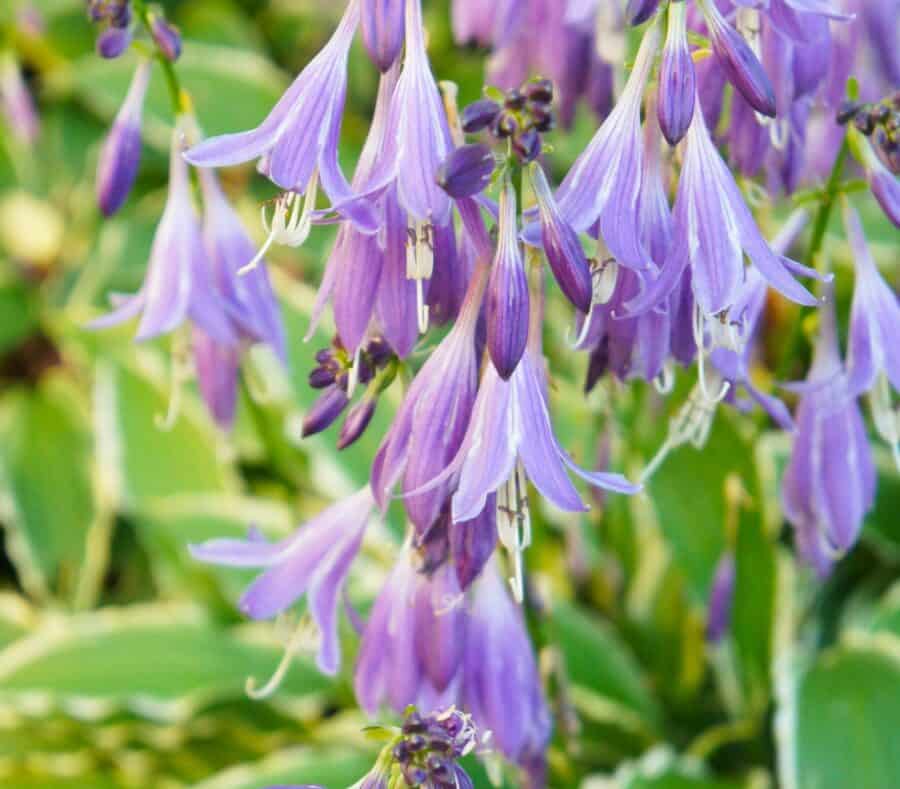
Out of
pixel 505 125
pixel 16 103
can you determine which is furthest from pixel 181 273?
pixel 16 103

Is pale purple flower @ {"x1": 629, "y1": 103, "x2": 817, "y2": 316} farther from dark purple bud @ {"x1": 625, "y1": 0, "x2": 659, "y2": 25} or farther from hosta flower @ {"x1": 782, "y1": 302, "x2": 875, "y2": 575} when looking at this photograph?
hosta flower @ {"x1": 782, "y1": 302, "x2": 875, "y2": 575}

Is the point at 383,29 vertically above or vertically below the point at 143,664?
above

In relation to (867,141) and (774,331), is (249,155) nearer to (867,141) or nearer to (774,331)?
(867,141)

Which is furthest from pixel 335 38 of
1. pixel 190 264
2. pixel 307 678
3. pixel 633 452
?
pixel 307 678

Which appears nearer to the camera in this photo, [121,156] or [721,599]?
[121,156]

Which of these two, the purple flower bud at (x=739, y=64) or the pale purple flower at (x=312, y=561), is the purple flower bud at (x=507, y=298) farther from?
the pale purple flower at (x=312, y=561)

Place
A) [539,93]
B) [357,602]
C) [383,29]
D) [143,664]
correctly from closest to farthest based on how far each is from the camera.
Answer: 1. [539,93]
2. [383,29]
3. [357,602]
4. [143,664]

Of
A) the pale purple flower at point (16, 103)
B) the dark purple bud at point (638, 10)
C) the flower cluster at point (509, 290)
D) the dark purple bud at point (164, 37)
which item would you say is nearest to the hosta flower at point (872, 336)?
the flower cluster at point (509, 290)

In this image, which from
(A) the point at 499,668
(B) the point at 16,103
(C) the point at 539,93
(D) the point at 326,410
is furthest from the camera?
(B) the point at 16,103

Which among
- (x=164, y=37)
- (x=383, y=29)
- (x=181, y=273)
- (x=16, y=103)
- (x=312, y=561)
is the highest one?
(x=16, y=103)

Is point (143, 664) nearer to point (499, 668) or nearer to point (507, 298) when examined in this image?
point (499, 668)
